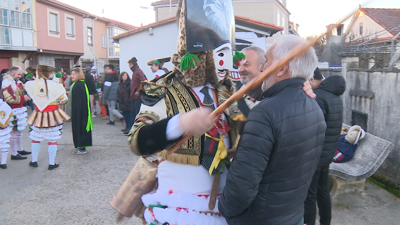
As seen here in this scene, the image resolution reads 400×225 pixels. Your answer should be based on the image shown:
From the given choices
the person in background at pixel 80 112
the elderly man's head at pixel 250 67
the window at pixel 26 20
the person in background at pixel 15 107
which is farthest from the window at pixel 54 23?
the elderly man's head at pixel 250 67

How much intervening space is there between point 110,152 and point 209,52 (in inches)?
211

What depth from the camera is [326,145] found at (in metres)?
3.28

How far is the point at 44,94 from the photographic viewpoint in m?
5.47

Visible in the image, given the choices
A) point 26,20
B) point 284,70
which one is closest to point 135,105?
point 284,70

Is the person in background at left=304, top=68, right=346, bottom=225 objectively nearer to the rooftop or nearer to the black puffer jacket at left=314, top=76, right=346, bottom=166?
the black puffer jacket at left=314, top=76, right=346, bottom=166

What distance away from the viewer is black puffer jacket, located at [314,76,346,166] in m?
3.23

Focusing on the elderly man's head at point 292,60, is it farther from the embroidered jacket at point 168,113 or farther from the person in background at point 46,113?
the person in background at point 46,113

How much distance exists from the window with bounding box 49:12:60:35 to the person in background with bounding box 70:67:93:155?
18.0 meters

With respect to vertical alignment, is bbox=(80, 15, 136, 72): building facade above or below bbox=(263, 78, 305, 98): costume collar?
above

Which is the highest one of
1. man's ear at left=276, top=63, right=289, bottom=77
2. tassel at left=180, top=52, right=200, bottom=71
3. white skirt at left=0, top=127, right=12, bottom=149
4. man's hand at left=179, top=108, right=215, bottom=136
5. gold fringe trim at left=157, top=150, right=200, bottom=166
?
tassel at left=180, top=52, right=200, bottom=71

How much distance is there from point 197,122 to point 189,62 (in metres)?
0.50

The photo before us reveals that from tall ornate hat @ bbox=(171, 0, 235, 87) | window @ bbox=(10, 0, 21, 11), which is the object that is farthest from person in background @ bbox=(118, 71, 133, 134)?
window @ bbox=(10, 0, 21, 11)

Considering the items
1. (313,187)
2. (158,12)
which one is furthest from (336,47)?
(158,12)

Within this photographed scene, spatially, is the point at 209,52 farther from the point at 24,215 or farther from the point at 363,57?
the point at 363,57
